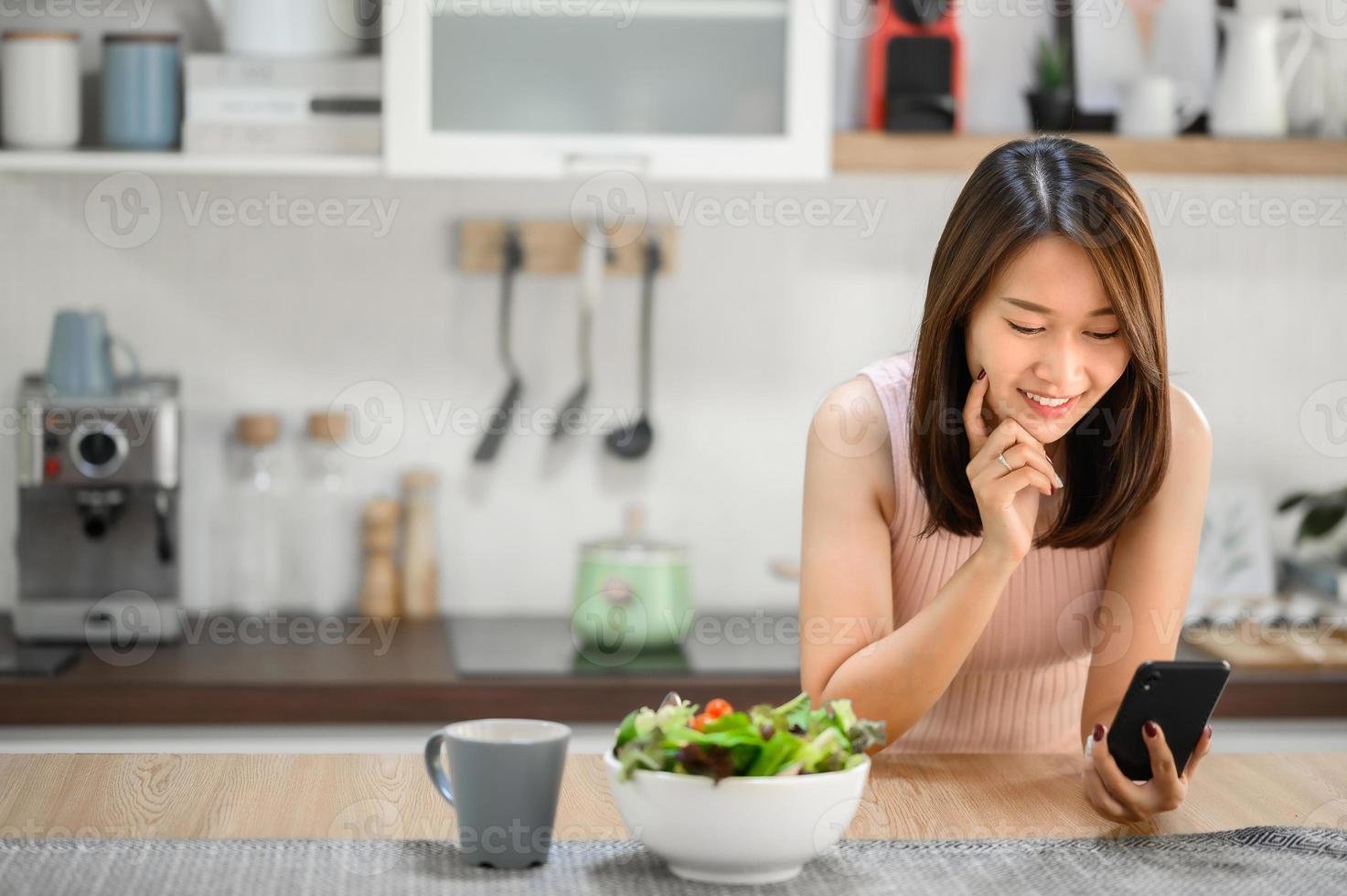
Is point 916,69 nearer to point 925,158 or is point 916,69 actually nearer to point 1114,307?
point 925,158

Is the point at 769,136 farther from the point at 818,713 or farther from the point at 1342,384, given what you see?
the point at 818,713

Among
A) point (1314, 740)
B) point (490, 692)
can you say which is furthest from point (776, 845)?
point (1314, 740)

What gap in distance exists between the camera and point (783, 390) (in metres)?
2.65

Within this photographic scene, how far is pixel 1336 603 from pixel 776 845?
72.4 inches

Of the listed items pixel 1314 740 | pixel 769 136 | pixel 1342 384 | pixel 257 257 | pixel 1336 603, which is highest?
pixel 769 136

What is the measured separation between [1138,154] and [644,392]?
919 mm

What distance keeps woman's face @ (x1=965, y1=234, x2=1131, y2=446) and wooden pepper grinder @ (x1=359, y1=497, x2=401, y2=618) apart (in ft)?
4.70

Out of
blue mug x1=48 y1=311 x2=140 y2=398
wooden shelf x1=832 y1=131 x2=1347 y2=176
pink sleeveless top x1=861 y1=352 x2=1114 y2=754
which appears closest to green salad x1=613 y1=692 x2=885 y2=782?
pink sleeveless top x1=861 y1=352 x2=1114 y2=754

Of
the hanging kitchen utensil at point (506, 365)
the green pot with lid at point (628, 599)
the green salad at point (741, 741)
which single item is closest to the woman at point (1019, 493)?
the green salad at point (741, 741)

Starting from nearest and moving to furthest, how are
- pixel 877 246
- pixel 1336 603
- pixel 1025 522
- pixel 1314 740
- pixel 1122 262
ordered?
pixel 1122 262 → pixel 1025 522 → pixel 1314 740 → pixel 1336 603 → pixel 877 246

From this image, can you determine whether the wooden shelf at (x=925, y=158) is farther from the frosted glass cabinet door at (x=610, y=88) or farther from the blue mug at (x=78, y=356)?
the blue mug at (x=78, y=356)

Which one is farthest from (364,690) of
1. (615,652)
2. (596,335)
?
(596,335)

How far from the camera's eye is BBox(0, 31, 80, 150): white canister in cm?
229

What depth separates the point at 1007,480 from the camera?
1.32m
